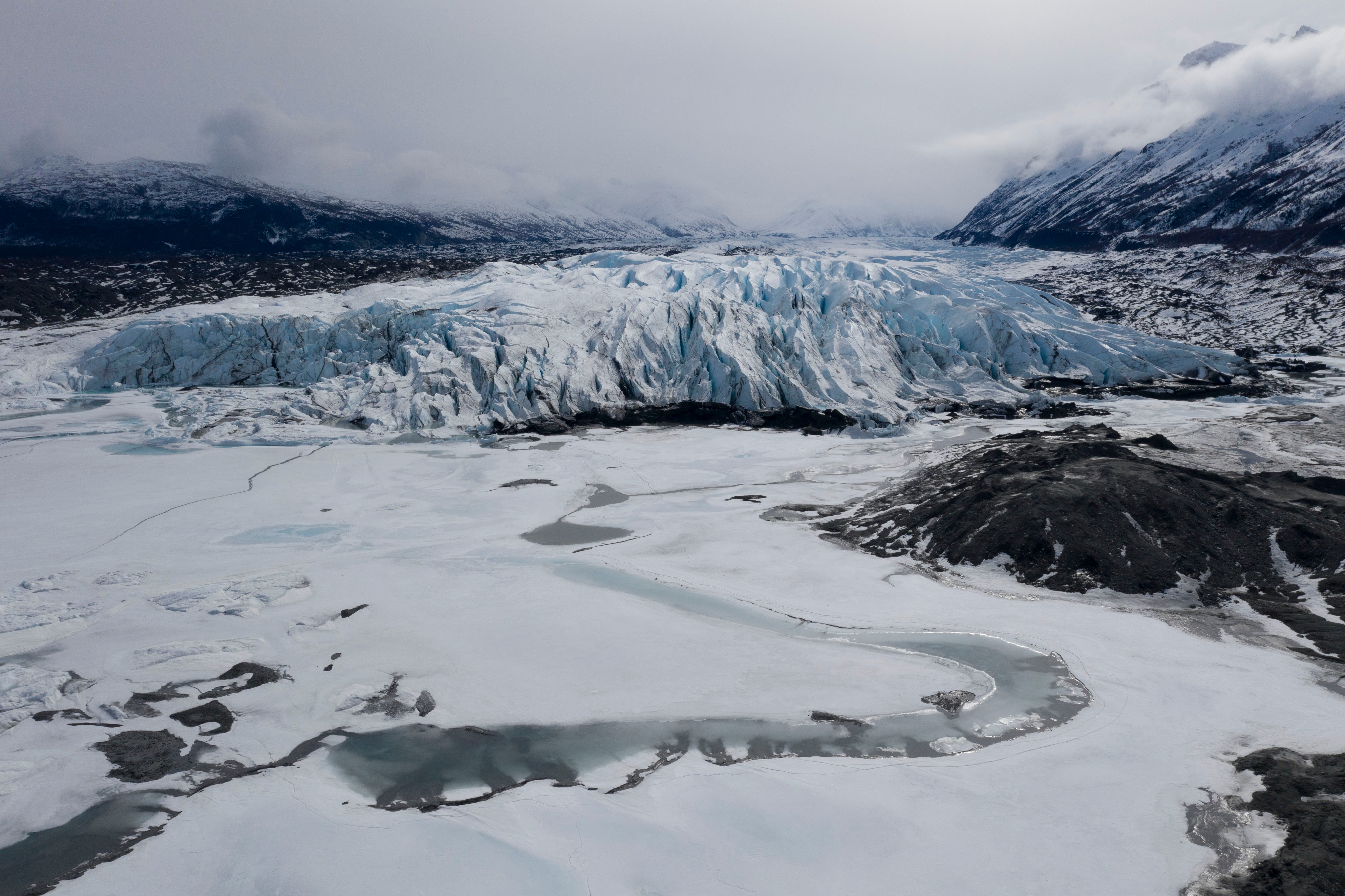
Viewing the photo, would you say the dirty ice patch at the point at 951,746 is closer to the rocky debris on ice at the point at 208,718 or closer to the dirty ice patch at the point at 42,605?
the rocky debris on ice at the point at 208,718

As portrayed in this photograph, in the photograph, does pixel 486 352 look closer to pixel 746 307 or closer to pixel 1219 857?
pixel 746 307

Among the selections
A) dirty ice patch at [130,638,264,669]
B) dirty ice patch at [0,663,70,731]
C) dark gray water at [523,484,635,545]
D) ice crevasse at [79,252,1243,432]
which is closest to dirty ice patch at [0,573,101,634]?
dirty ice patch at [0,663,70,731]

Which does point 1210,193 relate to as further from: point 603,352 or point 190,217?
point 190,217

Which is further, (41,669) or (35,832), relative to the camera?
(41,669)

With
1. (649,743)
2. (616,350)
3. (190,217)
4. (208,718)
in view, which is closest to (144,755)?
(208,718)

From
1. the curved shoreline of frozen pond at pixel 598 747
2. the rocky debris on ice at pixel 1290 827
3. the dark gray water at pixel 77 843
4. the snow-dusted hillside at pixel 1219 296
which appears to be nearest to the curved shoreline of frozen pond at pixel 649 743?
the curved shoreline of frozen pond at pixel 598 747

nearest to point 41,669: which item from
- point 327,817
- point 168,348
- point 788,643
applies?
point 327,817
